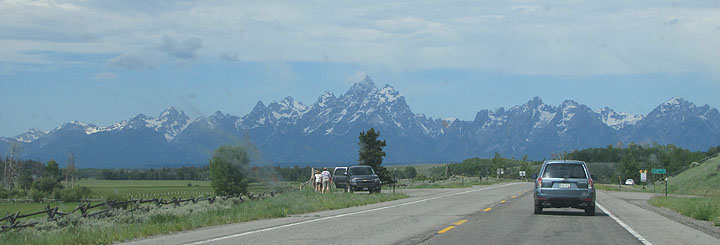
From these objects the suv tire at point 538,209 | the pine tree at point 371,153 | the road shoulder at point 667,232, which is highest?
the pine tree at point 371,153

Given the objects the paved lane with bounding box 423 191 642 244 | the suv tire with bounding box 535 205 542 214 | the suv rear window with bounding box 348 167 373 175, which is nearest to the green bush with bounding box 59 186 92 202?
the suv rear window with bounding box 348 167 373 175

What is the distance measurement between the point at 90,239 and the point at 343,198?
1720cm

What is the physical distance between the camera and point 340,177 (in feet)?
168

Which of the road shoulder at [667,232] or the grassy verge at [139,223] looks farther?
the grassy verge at [139,223]

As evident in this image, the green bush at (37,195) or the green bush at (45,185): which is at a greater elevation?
the green bush at (45,185)

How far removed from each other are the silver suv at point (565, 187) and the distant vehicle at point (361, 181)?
72.9ft

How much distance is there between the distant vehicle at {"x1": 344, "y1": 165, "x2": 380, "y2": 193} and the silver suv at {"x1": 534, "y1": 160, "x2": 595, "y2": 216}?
22209mm

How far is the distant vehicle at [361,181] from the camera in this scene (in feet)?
145

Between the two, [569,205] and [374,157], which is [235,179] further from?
[569,205]

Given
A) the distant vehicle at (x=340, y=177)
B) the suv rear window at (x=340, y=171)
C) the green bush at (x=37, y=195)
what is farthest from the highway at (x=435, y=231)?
the green bush at (x=37, y=195)

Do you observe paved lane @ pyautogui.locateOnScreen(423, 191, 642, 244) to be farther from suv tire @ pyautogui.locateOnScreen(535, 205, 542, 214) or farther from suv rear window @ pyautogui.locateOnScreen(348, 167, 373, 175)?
suv rear window @ pyautogui.locateOnScreen(348, 167, 373, 175)

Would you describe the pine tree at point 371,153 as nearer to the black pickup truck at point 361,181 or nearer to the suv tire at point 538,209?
the black pickup truck at point 361,181

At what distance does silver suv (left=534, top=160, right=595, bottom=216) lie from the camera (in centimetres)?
2180

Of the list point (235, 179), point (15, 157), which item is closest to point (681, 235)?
point (235, 179)
